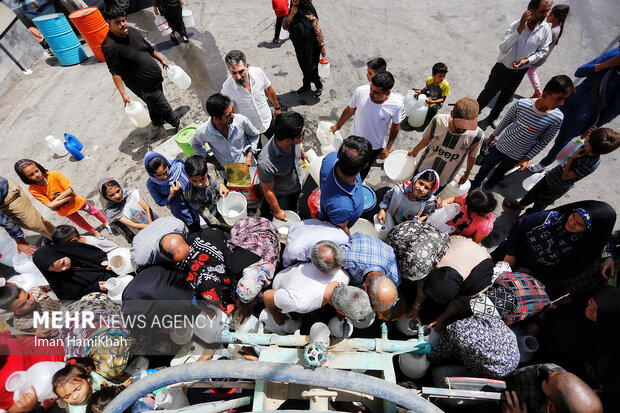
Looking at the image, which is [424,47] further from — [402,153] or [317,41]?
[402,153]

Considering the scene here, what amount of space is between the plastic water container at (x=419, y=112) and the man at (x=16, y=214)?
587cm

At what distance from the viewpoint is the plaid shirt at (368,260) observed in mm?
2572

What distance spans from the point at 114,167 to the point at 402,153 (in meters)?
4.92

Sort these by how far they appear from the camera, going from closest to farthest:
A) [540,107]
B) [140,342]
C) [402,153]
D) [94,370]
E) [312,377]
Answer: [312,377] < [94,370] < [140,342] < [540,107] < [402,153]

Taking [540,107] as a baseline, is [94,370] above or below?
below

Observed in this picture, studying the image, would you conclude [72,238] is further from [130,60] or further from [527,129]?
[527,129]

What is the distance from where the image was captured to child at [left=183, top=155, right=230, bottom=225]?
10.1 feet

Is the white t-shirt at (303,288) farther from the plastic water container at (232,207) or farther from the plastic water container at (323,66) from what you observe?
the plastic water container at (323,66)

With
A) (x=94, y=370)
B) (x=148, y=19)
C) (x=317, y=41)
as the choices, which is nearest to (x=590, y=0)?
(x=317, y=41)

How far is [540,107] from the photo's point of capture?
336 cm

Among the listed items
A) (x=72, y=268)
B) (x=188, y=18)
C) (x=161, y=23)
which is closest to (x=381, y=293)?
(x=72, y=268)

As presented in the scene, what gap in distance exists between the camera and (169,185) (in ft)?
11.1

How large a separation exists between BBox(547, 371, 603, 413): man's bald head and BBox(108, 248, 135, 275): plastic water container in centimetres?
401

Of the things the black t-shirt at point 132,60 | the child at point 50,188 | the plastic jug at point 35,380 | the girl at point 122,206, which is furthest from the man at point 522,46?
the plastic jug at point 35,380
